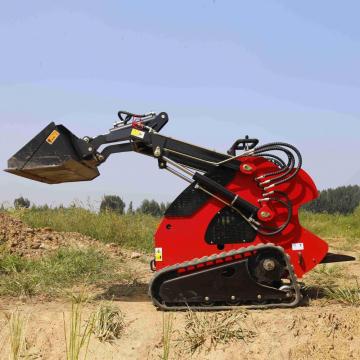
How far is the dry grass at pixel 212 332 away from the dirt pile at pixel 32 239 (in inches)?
173

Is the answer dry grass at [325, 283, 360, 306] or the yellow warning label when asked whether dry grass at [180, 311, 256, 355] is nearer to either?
dry grass at [325, 283, 360, 306]

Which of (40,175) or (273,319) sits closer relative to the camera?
(273,319)

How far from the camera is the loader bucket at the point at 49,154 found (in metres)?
5.70

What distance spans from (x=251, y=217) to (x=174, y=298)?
3.81 ft

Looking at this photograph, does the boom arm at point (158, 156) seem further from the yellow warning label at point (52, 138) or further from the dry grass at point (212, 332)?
the dry grass at point (212, 332)

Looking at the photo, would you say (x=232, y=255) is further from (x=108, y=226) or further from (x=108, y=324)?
(x=108, y=226)

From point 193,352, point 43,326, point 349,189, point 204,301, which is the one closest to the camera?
point 193,352

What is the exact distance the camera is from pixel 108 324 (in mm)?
4922

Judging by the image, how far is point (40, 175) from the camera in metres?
5.94

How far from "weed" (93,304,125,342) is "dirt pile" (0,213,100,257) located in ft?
12.6

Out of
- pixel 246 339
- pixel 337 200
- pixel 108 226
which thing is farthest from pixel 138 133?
pixel 337 200

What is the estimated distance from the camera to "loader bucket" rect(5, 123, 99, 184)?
5.70 meters

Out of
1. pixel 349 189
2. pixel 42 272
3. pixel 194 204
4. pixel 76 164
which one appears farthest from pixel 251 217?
pixel 349 189

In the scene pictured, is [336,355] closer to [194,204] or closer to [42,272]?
[194,204]
